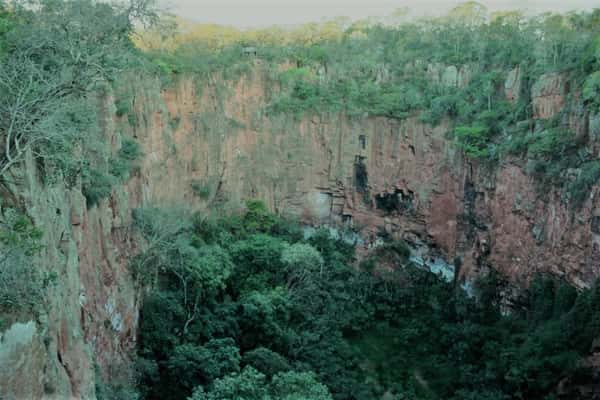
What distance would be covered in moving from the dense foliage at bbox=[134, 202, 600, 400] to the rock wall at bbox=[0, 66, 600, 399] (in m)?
1.03

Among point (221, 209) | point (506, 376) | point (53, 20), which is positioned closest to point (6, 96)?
point (53, 20)

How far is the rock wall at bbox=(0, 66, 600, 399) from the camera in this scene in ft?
27.3

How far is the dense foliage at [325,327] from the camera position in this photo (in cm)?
1365

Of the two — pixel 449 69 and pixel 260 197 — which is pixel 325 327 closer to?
pixel 260 197

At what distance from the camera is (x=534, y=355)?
14.5 meters

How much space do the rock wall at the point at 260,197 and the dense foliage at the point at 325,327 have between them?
3.39 feet

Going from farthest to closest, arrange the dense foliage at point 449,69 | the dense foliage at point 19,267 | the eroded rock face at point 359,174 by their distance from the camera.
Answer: the eroded rock face at point 359,174, the dense foliage at point 449,69, the dense foliage at point 19,267

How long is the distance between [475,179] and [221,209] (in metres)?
10.0

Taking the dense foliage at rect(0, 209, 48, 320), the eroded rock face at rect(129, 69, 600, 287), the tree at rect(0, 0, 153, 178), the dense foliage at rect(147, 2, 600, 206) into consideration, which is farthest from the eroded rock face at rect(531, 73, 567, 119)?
A: the dense foliage at rect(0, 209, 48, 320)

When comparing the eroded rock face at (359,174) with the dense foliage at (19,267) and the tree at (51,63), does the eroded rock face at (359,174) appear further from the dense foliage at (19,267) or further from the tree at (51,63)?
the dense foliage at (19,267)

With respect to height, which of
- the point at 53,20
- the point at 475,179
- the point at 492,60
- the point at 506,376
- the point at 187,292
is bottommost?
the point at 506,376

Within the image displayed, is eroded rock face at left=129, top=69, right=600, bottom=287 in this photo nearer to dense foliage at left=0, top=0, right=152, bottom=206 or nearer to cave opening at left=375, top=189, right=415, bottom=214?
cave opening at left=375, top=189, right=415, bottom=214

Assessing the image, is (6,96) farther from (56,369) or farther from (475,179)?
(475,179)

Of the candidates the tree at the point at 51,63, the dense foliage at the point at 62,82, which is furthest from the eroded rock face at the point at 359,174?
the tree at the point at 51,63
